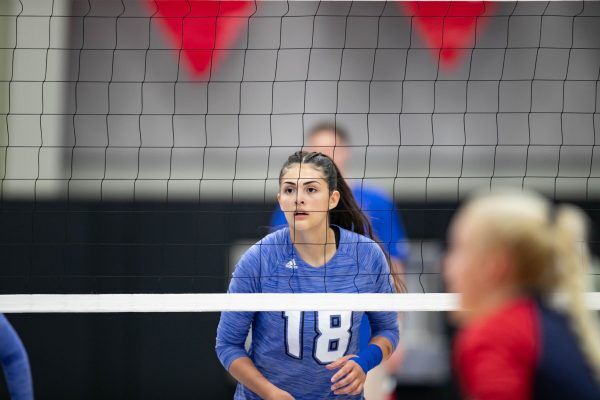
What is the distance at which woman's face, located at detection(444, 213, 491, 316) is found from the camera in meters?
1.86

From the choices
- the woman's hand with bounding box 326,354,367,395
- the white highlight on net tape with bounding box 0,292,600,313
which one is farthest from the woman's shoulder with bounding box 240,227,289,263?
the woman's hand with bounding box 326,354,367,395

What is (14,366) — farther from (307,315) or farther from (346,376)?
(346,376)

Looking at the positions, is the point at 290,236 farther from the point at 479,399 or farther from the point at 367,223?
the point at 479,399

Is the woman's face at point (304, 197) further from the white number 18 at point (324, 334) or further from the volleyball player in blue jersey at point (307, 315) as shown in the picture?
the white number 18 at point (324, 334)

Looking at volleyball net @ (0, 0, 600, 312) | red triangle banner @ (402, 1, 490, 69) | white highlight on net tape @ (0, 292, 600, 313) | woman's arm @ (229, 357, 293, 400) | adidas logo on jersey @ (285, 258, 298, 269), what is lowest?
woman's arm @ (229, 357, 293, 400)

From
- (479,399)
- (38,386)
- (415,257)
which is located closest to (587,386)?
(479,399)

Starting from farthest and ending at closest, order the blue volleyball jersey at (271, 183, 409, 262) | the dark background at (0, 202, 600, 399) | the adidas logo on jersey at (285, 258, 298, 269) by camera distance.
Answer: the dark background at (0, 202, 600, 399) < the blue volleyball jersey at (271, 183, 409, 262) < the adidas logo on jersey at (285, 258, 298, 269)

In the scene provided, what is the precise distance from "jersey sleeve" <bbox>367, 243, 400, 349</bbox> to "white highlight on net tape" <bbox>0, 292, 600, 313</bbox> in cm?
12

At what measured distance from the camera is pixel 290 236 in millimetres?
3936

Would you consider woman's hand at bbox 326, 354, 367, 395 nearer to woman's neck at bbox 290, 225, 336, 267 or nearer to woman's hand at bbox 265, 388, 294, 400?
woman's hand at bbox 265, 388, 294, 400

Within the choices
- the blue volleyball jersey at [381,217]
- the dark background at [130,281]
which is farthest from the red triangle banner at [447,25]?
the blue volleyball jersey at [381,217]

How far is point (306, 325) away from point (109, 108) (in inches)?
135

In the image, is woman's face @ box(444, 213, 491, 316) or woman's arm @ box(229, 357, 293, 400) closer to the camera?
woman's face @ box(444, 213, 491, 316)

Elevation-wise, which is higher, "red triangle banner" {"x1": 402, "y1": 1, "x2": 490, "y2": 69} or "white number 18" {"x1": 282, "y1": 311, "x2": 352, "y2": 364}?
"red triangle banner" {"x1": 402, "y1": 1, "x2": 490, "y2": 69}
